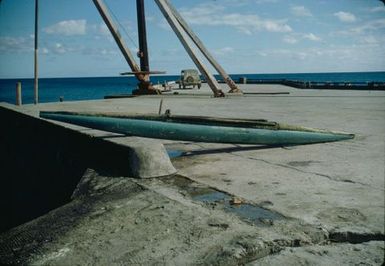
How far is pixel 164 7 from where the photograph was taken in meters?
15.9

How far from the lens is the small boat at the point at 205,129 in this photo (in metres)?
5.05

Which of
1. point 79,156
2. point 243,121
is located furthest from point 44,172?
point 243,121

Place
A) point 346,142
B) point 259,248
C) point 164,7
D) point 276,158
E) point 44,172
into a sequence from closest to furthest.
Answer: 1. point 259,248
2. point 276,158
3. point 346,142
4. point 44,172
5. point 164,7

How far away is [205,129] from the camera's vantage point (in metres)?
5.04

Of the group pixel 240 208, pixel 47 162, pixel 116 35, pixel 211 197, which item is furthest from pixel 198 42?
pixel 240 208

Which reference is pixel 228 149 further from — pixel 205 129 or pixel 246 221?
pixel 246 221

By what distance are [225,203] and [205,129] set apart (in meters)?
2.04

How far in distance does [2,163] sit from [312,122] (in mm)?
12014

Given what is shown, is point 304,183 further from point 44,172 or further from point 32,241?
point 44,172

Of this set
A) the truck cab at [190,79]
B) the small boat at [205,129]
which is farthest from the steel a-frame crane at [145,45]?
the small boat at [205,129]

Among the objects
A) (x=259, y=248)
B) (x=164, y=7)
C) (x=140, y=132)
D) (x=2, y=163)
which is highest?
(x=164, y=7)

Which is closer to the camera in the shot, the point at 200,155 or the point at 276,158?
the point at 276,158

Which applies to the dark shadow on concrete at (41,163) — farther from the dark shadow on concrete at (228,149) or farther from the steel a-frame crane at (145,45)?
the steel a-frame crane at (145,45)

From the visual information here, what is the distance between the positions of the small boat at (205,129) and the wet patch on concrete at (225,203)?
4.07ft
